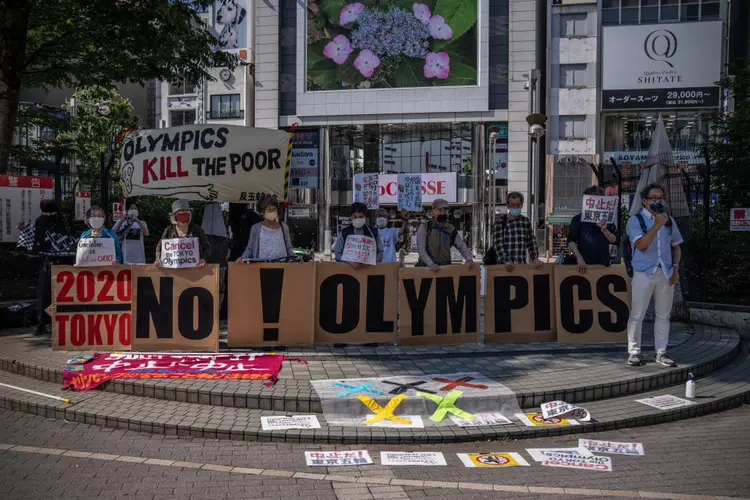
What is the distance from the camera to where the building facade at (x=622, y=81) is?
143 feet

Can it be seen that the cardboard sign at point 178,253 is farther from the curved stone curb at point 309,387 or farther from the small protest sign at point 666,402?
the small protest sign at point 666,402

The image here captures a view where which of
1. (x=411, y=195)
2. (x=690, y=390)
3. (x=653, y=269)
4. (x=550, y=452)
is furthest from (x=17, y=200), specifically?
(x=411, y=195)

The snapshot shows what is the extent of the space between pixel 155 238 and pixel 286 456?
14.2 m

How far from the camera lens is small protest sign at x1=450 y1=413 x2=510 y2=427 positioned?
629cm

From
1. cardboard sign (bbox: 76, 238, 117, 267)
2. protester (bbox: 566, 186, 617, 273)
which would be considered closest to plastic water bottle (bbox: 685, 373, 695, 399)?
protester (bbox: 566, 186, 617, 273)

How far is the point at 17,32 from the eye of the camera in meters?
12.9

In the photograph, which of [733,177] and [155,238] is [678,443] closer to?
[733,177]

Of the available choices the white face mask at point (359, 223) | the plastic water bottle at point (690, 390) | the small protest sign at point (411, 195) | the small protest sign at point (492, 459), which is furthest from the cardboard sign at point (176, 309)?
the small protest sign at point (411, 195)

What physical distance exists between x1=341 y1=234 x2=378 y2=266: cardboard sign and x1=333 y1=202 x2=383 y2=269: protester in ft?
0.25

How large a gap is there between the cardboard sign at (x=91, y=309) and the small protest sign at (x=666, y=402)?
6173 millimetres

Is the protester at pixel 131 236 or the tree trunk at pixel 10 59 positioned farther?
the tree trunk at pixel 10 59

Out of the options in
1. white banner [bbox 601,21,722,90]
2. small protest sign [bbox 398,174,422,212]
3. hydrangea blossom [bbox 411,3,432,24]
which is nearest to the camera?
small protest sign [bbox 398,174,422,212]

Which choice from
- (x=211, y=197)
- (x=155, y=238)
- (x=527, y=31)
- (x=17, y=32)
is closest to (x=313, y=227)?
(x=527, y=31)

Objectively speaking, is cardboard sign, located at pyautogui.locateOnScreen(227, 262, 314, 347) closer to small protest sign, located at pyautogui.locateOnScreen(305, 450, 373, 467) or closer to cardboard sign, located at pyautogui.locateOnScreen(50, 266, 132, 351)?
cardboard sign, located at pyautogui.locateOnScreen(50, 266, 132, 351)
